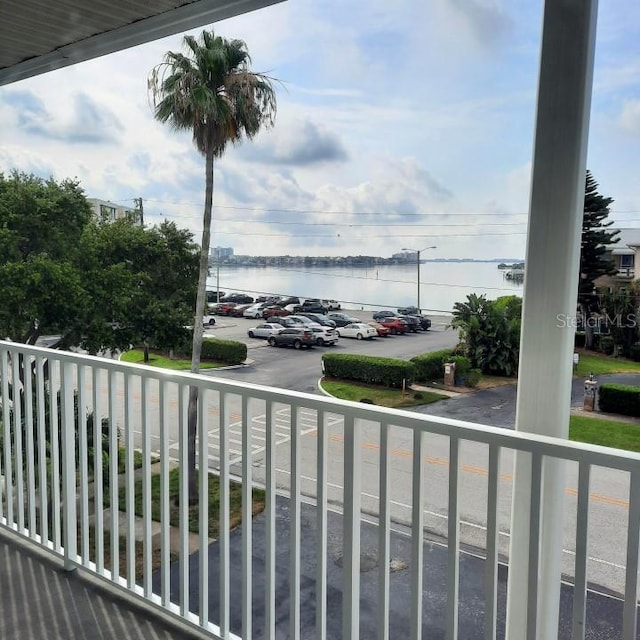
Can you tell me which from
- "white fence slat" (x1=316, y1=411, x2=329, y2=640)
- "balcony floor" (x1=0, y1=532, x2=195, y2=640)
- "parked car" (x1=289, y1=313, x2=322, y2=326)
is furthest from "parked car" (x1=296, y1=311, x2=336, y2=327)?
"balcony floor" (x1=0, y1=532, x2=195, y2=640)

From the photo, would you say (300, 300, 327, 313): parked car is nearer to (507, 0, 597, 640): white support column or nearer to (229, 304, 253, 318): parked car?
(229, 304, 253, 318): parked car

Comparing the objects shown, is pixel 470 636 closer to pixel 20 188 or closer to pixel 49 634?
pixel 49 634

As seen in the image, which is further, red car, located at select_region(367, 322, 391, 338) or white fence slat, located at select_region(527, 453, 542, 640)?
red car, located at select_region(367, 322, 391, 338)

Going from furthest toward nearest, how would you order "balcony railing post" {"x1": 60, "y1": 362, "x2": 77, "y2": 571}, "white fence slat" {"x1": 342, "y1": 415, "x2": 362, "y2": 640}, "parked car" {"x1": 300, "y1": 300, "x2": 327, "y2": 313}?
"balcony railing post" {"x1": 60, "y1": 362, "x2": 77, "y2": 571}
"parked car" {"x1": 300, "y1": 300, "x2": 327, "y2": 313}
"white fence slat" {"x1": 342, "y1": 415, "x2": 362, "y2": 640}

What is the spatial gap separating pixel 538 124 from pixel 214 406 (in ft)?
4.80

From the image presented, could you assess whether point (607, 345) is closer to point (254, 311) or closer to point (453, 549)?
point (453, 549)

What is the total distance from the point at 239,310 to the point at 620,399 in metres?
1.38

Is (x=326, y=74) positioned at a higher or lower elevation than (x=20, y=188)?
higher

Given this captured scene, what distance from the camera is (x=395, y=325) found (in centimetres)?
196

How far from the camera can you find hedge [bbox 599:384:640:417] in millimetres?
1558

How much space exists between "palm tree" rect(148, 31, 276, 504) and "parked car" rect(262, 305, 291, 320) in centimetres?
32

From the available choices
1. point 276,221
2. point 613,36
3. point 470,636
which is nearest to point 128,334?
point 276,221

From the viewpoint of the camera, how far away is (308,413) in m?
1.91

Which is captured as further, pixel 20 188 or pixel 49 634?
pixel 20 188
